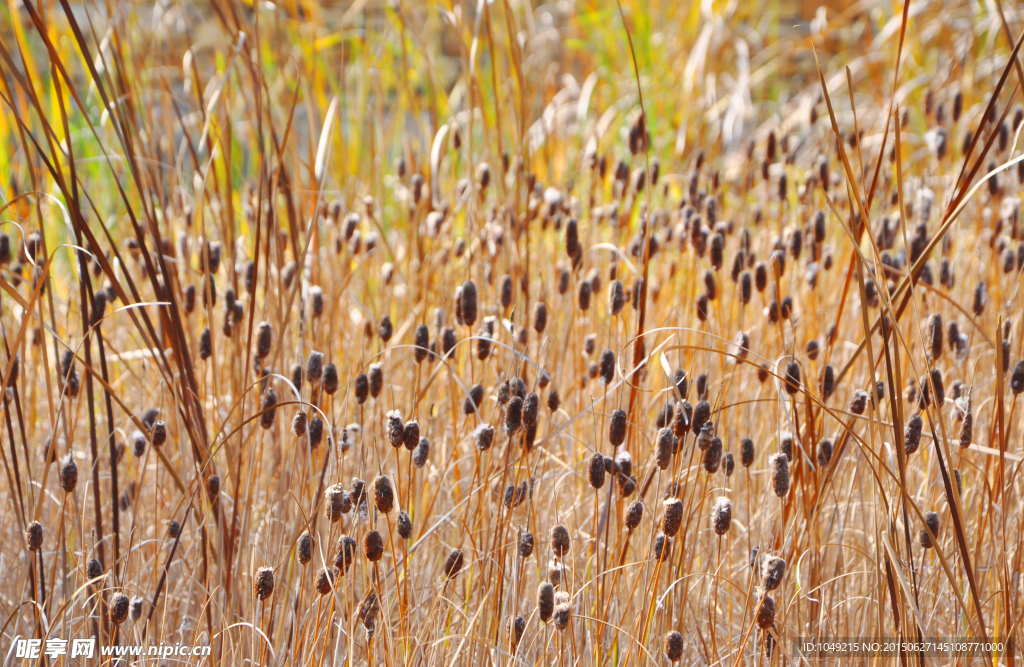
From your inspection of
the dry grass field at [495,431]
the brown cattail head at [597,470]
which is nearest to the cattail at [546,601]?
the dry grass field at [495,431]

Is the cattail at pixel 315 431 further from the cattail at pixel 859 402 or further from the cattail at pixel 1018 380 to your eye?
the cattail at pixel 1018 380

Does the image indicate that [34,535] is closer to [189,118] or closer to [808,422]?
[808,422]

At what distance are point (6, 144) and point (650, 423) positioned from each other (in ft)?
9.66

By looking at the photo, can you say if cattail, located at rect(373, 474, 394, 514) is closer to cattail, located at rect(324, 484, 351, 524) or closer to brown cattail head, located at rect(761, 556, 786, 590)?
cattail, located at rect(324, 484, 351, 524)

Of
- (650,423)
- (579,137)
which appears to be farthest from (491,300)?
(579,137)

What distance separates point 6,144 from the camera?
10.5ft

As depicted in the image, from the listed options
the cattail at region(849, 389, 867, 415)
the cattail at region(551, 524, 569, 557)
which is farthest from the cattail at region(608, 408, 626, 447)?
the cattail at region(849, 389, 867, 415)

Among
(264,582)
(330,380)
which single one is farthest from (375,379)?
(264,582)

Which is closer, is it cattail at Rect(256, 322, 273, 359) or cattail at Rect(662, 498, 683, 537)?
cattail at Rect(662, 498, 683, 537)

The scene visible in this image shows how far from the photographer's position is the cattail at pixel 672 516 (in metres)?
0.86

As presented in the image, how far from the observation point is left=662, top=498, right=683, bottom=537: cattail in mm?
863

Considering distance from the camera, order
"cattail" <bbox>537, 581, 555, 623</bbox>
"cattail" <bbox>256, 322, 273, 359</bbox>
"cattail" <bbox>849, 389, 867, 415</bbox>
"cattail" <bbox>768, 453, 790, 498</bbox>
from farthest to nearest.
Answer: "cattail" <bbox>256, 322, 273, 359</bbox>, "cattail" <bbox>849, 389, 867, 415</bbox>, "cattail" <bbox>768, 453, 790, 498</bbox>, "cattail" <bbox>537, 581, 555, 623</bbox>

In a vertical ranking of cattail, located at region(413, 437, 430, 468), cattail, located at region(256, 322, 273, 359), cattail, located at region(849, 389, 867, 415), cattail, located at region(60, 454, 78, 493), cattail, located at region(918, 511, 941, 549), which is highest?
cattail, located at region(256, 322, 273, 359)

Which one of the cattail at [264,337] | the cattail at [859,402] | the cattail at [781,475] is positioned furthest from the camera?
the cattail at [264,337]
